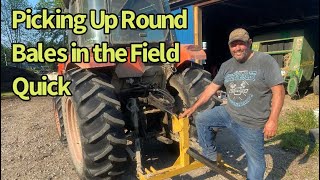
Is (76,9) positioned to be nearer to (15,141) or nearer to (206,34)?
(15,141)

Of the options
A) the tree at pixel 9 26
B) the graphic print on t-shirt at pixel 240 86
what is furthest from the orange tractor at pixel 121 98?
the tree at pixel 9 26

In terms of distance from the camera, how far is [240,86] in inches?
117

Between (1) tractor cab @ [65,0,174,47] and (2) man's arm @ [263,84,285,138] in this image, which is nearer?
(2) man's arm @ [263,84,285,138]

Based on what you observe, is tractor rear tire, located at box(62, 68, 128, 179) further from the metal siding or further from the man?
the metal siding

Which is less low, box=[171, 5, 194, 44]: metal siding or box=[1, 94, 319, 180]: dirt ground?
box=[171, 5, 194, 44]: metal siding

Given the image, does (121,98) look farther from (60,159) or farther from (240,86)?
(240,86)

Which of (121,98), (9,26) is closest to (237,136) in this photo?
(121,98)

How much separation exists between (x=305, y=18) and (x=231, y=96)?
9336 millimetres

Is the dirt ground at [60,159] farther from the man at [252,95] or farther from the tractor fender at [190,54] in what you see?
the tractor fender at [190,54]

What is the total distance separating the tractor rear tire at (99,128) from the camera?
303 centimetres

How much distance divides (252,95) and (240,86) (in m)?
0.15

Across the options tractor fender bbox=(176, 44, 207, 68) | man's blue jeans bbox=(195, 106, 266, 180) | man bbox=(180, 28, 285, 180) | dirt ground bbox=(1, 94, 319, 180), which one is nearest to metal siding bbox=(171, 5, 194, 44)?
dirt ground bbox=(1, 94, 319, 180)

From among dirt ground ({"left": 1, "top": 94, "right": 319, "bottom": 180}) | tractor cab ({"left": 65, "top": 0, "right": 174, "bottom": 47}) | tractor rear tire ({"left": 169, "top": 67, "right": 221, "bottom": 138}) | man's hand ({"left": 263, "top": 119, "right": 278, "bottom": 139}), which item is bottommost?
dirt ground ({"left": 1, "top": 94, "right": 319, "bottom": 180})

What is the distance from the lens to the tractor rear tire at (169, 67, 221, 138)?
377 centimetres
